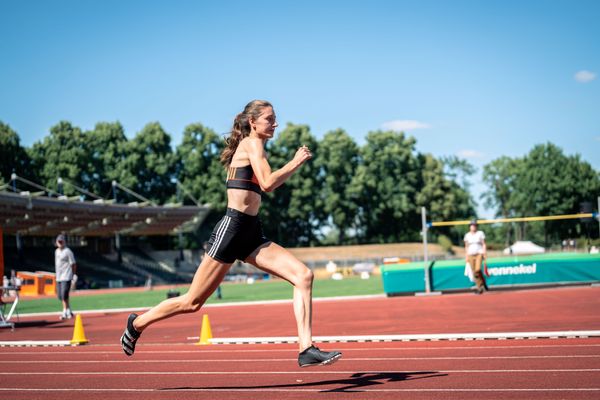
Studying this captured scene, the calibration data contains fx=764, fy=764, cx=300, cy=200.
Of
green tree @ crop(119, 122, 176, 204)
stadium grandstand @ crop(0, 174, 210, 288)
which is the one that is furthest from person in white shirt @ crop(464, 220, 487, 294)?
green tree @ crop(119, 122, 176, 204)

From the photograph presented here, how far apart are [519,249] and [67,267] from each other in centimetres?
6459

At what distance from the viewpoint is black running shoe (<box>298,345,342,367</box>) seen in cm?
558

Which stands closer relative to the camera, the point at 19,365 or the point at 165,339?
the point at 19,365

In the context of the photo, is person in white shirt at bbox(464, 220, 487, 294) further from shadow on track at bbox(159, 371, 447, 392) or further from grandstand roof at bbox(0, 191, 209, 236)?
grandstand roof at bbox(0, 191, 209, 236)

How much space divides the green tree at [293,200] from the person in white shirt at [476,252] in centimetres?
6336

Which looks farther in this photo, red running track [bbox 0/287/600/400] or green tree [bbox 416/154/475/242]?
green tree [bbox 416/154/475/242]

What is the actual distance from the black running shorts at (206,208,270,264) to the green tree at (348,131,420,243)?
82.2 metres

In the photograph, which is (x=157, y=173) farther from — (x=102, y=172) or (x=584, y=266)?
(x=584, y=266)

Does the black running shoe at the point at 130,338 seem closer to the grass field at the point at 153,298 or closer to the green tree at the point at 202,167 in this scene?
the grass field at the point at 153,298

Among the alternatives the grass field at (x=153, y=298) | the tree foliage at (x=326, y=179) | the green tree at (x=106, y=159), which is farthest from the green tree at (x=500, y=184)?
the grass field at (x=153, y=298)

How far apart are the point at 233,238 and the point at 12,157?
71.2 m

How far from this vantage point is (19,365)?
8.25 meters

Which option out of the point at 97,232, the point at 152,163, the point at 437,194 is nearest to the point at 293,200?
the point at 152,163

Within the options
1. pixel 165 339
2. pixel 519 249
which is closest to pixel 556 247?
pixel 519 249
